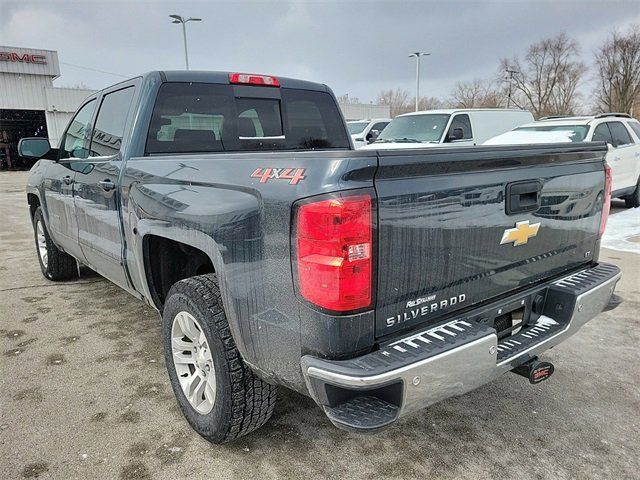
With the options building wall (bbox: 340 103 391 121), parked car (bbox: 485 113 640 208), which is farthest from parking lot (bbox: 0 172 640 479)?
building wall (bbox: 340 103 391 121)

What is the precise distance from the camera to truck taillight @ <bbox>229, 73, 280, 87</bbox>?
3523 mm

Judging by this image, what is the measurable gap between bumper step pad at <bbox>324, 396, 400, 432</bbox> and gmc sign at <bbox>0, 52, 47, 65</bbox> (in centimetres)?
3541

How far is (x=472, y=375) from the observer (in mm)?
1937

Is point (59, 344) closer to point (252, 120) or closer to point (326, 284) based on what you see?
point (252, 120)

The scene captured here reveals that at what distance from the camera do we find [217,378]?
2.29 m

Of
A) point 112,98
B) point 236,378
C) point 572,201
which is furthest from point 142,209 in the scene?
point 572,201

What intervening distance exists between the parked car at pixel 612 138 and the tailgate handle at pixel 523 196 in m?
7.02

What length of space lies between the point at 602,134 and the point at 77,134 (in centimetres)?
891

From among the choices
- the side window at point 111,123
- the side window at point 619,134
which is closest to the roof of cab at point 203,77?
the side window at point 111,123

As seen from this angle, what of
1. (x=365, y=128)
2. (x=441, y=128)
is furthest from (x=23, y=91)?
(x=441, y=128)

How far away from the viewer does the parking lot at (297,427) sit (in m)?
2.32

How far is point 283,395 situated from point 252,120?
6.41 ft

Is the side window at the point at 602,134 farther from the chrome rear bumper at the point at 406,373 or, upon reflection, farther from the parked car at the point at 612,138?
the chrome rear bumper at the point at 406,373

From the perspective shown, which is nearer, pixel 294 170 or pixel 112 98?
pixel 294 170
